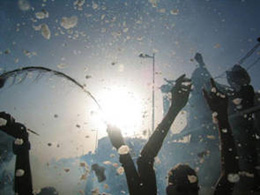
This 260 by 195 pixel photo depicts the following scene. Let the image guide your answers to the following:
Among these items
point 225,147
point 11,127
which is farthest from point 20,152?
point 225,147

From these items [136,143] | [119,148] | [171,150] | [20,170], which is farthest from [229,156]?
[136,143]

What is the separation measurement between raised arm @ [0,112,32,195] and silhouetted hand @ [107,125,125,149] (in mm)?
1176

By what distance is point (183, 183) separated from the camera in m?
2.04

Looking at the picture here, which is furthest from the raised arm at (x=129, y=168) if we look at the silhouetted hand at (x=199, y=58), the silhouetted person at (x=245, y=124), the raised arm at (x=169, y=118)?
the silhouetted hand at (x=199, y=58)

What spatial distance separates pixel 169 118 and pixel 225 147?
909 millimetres

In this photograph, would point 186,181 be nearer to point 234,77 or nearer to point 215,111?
point 215,111

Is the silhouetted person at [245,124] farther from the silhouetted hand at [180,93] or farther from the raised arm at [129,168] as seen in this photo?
the raised arm at [129,168]

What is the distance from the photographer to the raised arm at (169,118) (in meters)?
1.68

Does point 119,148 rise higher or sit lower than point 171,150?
higher

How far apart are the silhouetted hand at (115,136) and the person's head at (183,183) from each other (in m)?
0.80

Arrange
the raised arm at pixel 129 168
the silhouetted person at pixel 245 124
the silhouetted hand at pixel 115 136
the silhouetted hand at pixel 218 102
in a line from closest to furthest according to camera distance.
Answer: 1. the raised arm at pixel 129 168
2. the silhouetted hand at pixel 115 136
3. the silhouetted hand at pixel 218 102
4. the silhouetted person at pixel 245 124

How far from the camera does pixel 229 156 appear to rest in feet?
7.06

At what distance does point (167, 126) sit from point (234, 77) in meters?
11.2

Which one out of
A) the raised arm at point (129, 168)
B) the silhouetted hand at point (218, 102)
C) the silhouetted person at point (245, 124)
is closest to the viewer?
the raised arm at point (129, 168)
